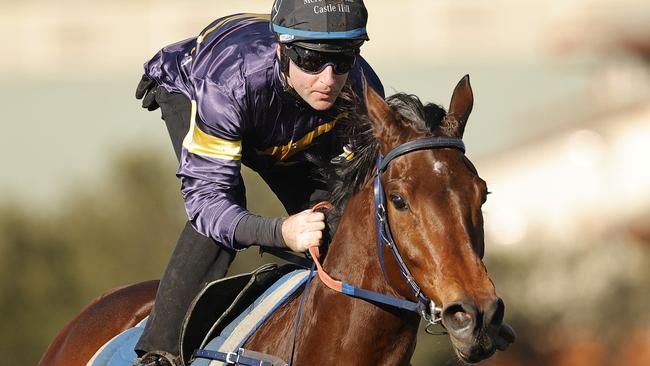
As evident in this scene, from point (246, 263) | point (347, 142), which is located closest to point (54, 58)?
point (246, 263)

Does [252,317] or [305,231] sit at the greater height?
[305,231]

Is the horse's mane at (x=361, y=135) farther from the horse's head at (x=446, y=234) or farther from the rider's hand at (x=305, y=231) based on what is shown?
the rider's hand at (x=305, y=231)

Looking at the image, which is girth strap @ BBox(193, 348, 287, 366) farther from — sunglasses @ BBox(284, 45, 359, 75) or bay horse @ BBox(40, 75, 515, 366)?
sunglasses @ BBox(284, 45, 359, 75)

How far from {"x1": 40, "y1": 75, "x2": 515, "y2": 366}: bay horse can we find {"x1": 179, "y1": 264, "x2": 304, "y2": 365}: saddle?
164 millimetres

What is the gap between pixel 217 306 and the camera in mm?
4953

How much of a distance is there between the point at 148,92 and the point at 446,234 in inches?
85.2

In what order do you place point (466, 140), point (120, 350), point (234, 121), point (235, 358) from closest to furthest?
point (235, 358) → point (234, 121) → point (120, 350) → point (466, 140)

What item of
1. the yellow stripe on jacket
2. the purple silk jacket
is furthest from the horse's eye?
the yellow stripe on jacket

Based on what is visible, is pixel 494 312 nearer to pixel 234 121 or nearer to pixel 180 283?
pixel 234 121

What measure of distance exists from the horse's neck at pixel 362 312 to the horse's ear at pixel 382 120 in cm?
18

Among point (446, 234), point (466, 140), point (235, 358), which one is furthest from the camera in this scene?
point (466, 140)

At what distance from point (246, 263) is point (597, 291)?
4.52m

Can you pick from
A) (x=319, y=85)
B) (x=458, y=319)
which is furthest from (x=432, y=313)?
(x=319, y=85)

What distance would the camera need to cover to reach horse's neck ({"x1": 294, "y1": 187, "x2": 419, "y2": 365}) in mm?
4359
